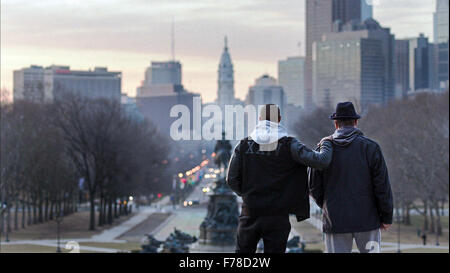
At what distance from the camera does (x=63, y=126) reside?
89125 millimetres

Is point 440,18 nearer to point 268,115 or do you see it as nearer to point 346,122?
point 346,122

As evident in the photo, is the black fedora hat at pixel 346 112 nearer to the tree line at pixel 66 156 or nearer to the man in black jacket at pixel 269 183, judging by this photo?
the man in black jacket at pixel 269 183

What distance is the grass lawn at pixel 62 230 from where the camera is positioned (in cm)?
7575

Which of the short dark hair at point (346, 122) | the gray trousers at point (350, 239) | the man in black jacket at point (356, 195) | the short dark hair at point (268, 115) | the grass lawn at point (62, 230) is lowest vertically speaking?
the grass lawn at point (62, 230)

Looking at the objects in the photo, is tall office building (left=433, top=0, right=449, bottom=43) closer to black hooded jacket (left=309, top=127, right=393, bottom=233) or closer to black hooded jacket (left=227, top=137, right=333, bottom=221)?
black hooded jacket (left=309, top=127, right=393, bottom=233)

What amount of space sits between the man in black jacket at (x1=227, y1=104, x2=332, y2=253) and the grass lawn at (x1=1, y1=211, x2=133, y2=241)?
2437 inches

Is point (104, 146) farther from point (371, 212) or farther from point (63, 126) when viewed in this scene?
point (371, 212)

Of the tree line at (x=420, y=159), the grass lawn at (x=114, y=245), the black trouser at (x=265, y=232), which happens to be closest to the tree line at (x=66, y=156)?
the grass lawn at (x=114, y=245)

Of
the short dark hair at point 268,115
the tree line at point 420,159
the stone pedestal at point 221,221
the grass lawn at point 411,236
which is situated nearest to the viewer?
the short dark hair at point 268,115

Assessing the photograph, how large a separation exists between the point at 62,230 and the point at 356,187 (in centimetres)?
7466

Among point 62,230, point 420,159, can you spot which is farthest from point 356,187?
point 62,230

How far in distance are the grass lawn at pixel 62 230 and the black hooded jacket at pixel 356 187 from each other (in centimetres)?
6225
